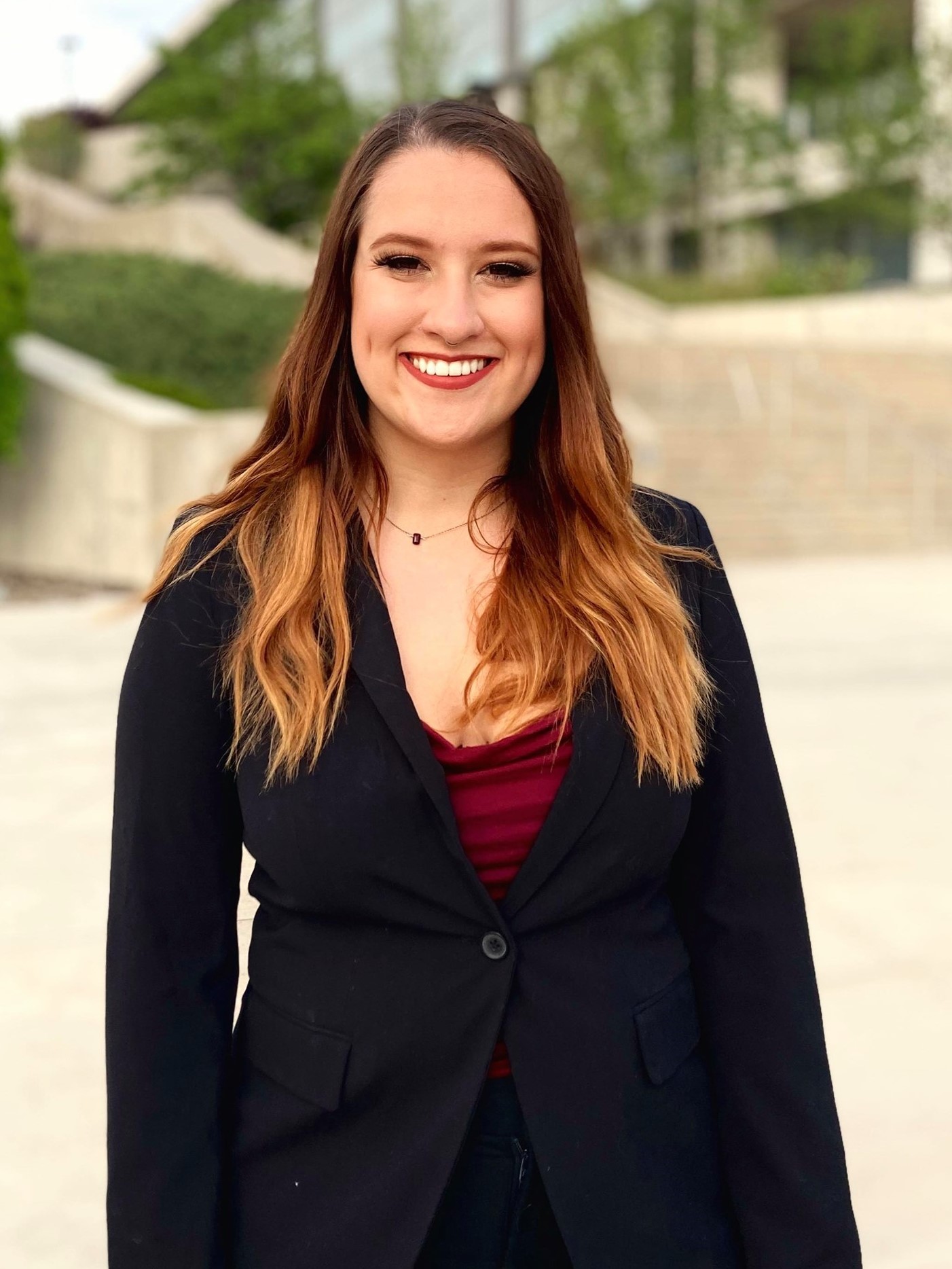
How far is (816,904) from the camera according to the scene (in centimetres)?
468

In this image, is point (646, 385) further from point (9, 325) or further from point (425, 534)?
point (425, 534)

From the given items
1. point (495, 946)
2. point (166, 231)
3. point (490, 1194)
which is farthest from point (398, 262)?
point (166, 231)

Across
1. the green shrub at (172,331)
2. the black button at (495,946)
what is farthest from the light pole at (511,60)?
the black button at (495,946)

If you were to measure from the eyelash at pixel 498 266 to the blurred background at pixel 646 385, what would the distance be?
0.39m

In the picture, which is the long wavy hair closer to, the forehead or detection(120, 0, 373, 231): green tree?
the forehead

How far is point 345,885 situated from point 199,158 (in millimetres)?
27715

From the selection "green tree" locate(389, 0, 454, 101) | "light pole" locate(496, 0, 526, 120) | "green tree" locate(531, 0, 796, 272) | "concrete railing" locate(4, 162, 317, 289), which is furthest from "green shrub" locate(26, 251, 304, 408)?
"light pole" locate(496, 0, 526, 120)

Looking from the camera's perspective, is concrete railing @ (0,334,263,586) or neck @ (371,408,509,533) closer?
neck @ (371,408,509,533)

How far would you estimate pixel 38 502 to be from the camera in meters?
11.9

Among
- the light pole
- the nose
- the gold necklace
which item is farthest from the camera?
the light pole

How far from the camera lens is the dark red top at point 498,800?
5.48ft

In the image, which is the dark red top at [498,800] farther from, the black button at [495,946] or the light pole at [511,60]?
the light pole at [511,60]

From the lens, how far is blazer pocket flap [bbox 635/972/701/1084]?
171cm

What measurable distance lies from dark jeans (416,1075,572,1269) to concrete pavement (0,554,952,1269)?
17.4 inches
